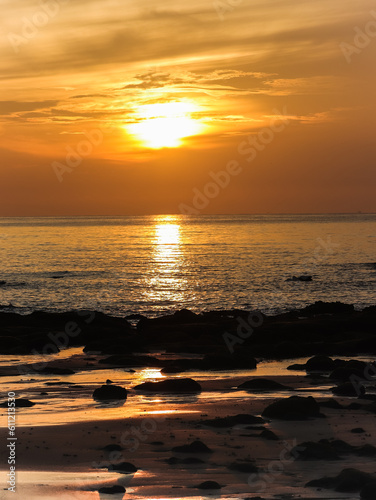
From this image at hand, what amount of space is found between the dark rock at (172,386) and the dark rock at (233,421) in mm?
3660

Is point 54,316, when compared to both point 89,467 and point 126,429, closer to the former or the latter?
point 126,429

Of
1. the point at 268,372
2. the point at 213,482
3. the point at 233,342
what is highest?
the point at 233,342

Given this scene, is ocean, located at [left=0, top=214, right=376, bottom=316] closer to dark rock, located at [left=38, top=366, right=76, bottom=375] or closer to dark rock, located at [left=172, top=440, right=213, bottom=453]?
dark rock, located at [left=38, top=366, right=76, bottom=375]

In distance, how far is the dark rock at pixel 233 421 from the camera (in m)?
14.7

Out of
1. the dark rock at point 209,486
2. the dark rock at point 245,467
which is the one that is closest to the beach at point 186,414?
the dark rock at point 245,467

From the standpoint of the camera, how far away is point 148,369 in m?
22.8

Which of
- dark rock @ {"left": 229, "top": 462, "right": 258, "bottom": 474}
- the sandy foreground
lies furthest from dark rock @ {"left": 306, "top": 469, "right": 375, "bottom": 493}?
dark rock @ {"left": 229, "top": 462, "right": 258, "bottom": 474}

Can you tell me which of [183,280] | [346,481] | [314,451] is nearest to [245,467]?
[314,451]

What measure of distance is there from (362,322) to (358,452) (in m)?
19.8

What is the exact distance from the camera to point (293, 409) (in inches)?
603

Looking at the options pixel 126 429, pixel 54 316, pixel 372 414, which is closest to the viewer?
pixel 126 429

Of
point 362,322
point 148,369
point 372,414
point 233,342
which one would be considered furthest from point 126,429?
point 362,322

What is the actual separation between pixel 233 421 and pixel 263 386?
4.41 metres

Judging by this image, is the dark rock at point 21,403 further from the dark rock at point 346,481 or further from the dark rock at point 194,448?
the dark rock at point 346,481
